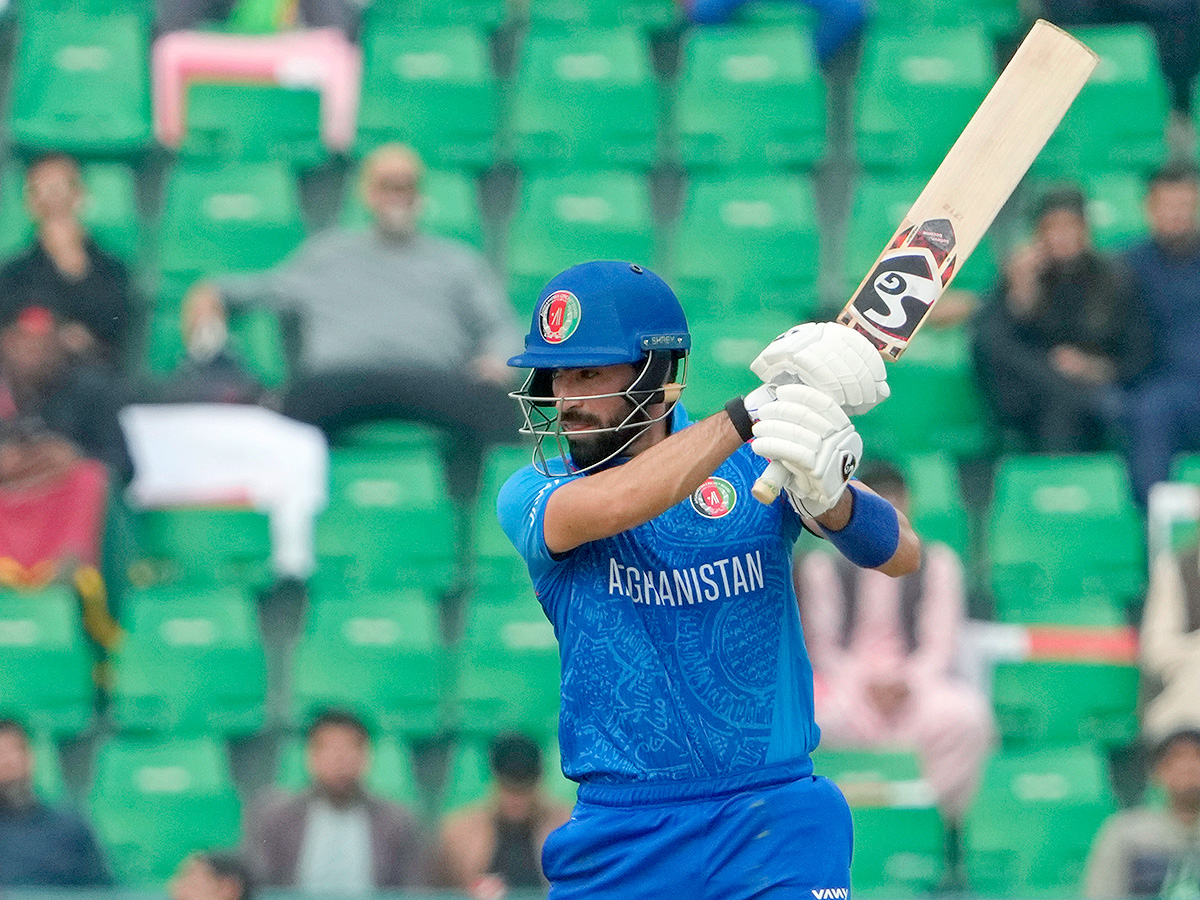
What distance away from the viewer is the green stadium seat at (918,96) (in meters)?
7.93

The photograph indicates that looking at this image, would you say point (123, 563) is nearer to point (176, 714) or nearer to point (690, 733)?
point (176, 714)

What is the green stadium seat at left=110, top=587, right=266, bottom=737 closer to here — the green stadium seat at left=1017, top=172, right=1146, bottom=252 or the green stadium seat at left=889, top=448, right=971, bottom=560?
the green stadium seat at left=889, top=448, right=971, bottom=560

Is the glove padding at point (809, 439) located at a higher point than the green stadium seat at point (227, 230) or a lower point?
lower

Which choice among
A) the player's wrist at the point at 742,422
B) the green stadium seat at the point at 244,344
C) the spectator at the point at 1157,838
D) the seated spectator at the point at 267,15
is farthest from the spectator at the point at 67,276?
the player's wrist at the point at 742,422

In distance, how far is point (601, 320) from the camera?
3260mm

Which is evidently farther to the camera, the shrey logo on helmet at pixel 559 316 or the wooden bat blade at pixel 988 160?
the wooden bat blade at pixel 988 160

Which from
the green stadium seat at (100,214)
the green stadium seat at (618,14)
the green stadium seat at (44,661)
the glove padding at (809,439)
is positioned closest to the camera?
the glove padding at (809,439)

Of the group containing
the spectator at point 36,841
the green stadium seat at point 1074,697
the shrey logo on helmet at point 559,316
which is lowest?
the spectator at point 36,841

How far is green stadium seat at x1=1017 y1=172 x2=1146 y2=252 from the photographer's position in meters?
7.68

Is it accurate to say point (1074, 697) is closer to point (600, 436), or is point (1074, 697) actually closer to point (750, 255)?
point (750, 255)

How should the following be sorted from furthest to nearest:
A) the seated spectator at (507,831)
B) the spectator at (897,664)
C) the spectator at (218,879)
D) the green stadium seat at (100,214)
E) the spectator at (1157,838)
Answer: the green stadium seat at (100,214)
the spectator at (897,664)
the seated spectator at (507,831)
the spectator at (1157,838)
the spectator at (218,879)

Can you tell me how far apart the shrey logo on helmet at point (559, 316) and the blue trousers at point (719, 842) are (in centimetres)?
75

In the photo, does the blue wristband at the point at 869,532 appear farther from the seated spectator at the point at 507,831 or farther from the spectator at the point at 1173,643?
the spectator at the point at 1173,643

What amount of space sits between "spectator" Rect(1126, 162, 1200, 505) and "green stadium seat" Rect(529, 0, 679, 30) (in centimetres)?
226
